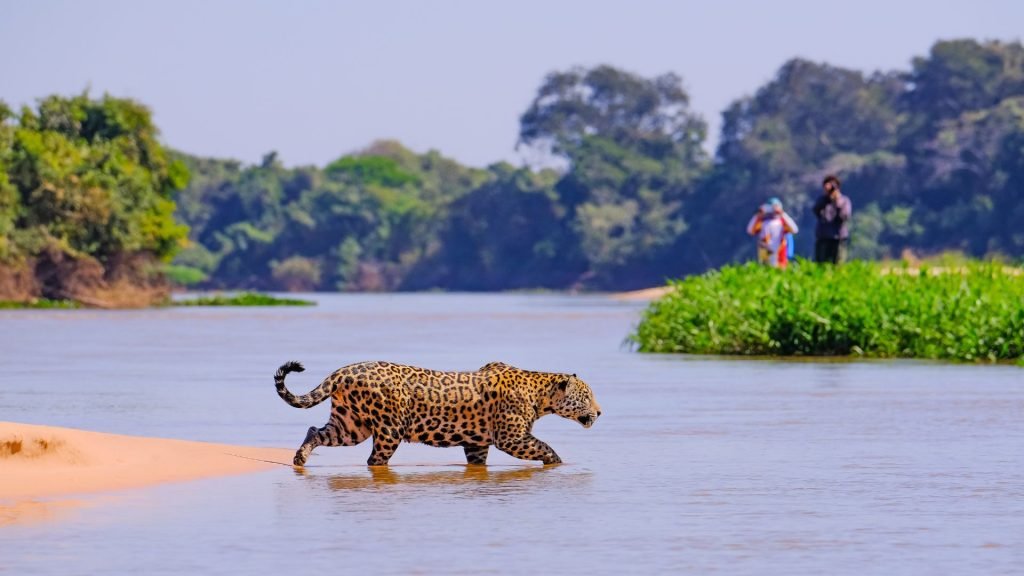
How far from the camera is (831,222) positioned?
29.0 m

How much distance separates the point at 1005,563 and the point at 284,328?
33.6 metres

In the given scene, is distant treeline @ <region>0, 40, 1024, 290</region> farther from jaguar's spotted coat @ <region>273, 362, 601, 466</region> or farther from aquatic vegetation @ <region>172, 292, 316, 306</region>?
jaguar's spotted coat @ <region>273, 362, 601, 466</region>

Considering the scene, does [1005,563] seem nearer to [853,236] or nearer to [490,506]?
[490,506]

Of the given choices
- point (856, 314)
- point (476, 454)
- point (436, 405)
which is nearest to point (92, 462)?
point (436, 405)

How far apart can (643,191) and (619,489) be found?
98163 millimetres

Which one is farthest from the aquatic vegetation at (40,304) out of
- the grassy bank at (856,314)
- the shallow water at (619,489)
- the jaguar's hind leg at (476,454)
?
the jaguar's hind leg at (476,454)

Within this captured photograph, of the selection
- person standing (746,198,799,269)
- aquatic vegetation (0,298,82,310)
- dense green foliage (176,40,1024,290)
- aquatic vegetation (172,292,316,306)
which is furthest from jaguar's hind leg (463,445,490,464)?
dense green foliage (176,40,1024,290)

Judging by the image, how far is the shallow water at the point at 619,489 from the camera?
8.69 meters

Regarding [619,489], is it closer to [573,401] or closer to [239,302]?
[573,401]

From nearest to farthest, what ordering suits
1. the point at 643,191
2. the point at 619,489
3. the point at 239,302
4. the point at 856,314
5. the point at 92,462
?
the point at 619,489
the point at 92,462
the point at 856,314
the point at 239,302
the point at 643,191

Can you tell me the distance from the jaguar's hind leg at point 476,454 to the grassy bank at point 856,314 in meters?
13.6

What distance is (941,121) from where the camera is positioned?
309 ft

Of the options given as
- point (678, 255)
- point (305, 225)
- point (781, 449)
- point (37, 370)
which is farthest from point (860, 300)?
point (305, 225)

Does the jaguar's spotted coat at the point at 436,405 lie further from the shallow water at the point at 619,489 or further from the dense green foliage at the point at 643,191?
the dense green foliage at the point at 643,191
